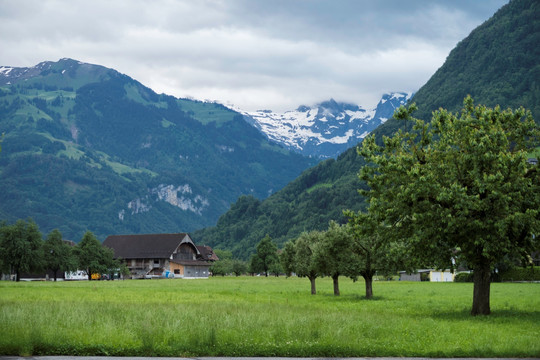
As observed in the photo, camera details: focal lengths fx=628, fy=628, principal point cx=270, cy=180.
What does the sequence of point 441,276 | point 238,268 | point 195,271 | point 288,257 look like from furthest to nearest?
point 238,268 < point 195,271 < point 441,276 < point 288,257

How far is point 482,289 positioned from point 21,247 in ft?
283

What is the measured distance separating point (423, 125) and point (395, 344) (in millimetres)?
18332

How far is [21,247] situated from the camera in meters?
104

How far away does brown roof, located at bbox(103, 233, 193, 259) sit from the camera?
187750 mm

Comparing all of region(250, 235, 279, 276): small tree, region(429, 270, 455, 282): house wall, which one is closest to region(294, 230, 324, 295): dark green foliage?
region(429, 270, 455, 282): house wall

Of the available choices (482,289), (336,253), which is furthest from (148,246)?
(482,289)

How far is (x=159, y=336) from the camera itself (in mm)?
22031

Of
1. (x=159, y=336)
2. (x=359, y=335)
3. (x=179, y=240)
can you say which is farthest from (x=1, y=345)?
(x=179, y=240)

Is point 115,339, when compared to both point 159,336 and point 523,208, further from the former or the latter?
point 523,208

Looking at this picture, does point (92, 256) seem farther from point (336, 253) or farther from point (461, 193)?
point (461, 193)

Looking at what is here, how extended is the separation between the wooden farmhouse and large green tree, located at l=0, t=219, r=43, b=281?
249 ft

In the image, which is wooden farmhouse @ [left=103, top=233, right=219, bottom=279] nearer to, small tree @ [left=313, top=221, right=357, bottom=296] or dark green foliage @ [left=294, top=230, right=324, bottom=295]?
dark green foliage @ [left=294, top=230, right=324, bottom=295]

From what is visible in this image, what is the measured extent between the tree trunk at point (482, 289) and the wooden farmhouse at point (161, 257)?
150397mm

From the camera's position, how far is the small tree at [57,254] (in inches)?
4798
